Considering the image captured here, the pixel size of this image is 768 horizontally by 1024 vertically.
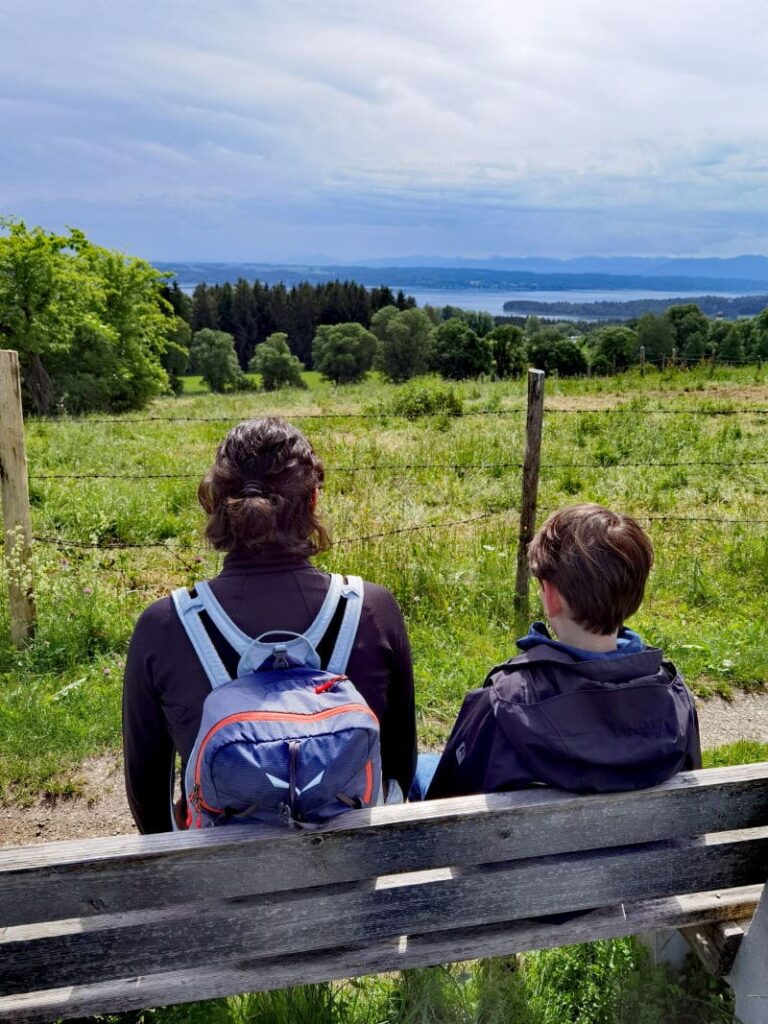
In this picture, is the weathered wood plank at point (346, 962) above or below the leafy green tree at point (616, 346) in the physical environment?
below

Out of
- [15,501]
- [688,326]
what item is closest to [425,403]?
[15,501]

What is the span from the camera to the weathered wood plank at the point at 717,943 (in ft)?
7.90

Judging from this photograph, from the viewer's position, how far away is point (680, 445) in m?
12.5

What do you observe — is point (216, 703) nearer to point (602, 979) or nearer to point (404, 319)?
point (602, 979)

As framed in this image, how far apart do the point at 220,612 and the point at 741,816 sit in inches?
61.2

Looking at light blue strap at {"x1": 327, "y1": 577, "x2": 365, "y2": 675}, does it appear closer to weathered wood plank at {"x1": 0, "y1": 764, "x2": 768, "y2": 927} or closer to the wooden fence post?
weathered wood plank at {"x1": 0, "y1": 764, "x2": 768, "y2": 927}

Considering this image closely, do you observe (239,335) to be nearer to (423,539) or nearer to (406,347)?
(406,347)

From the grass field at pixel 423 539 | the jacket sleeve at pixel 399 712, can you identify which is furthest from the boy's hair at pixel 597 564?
the grass field at pixel 423 539

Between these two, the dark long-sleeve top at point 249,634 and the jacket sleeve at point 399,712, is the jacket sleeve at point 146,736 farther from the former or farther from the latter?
the jacket sleeve at point 399,712

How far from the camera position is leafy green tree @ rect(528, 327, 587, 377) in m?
73.1

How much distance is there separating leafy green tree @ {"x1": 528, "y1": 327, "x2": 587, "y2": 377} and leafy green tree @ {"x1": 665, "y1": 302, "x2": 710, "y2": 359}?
9810 millimetres

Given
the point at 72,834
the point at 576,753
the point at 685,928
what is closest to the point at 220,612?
the point at 576,753

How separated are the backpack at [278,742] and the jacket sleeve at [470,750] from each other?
0.35m

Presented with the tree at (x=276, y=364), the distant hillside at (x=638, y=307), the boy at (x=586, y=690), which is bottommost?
the tree at (x=276, y=364)
